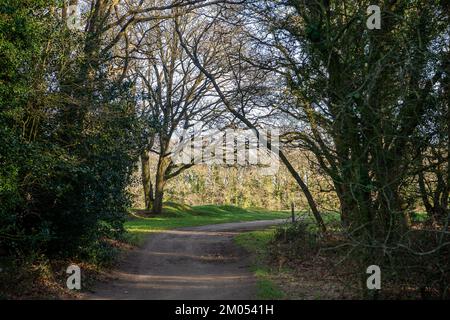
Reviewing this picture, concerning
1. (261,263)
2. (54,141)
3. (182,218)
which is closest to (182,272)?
(261,263)

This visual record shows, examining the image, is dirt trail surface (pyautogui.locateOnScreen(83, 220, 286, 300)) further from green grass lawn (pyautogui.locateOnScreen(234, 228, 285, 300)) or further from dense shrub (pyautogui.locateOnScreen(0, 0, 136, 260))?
dense shrub (pyautogui.locateOnScreen(0, 0, 136, 260))

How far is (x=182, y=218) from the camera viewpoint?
3288cm

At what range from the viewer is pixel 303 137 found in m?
15.2

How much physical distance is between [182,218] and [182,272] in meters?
19.7

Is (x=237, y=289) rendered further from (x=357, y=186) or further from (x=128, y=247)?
(x=128, y=247)

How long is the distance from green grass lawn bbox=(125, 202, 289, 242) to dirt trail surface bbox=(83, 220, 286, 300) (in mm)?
3596

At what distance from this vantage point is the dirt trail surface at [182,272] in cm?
1041

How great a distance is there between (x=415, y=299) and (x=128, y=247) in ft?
38.4

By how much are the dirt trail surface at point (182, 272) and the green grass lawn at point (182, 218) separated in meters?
3.60

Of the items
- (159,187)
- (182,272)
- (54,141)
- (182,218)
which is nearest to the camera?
(54,141)

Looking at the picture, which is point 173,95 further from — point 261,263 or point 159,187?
point 261,263

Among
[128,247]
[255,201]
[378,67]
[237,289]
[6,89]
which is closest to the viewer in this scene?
[378,67]

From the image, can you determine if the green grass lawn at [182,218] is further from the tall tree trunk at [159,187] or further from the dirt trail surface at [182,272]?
the dirt trail surface at [182,272]

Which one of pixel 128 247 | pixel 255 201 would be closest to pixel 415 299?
pixel 128 247
